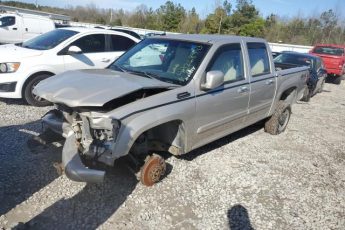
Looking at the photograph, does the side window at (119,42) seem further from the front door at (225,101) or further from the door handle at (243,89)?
the door handle at (243,89)

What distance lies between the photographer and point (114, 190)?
4312 mm

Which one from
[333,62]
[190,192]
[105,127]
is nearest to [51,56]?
[105,127]

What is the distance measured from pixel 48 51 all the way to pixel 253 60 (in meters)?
4.40

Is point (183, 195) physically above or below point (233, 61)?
below

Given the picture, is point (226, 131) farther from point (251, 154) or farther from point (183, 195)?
point (183, 195)

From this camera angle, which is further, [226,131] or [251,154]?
[251,154]

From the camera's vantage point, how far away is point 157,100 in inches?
160

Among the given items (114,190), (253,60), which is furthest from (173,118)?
(253,60)

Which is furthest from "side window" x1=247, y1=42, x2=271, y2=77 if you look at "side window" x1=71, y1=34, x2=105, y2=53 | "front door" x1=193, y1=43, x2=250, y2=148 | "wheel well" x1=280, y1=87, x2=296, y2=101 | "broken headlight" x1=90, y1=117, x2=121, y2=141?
"side window" x1=71, y1=34, x2=105, y2=53

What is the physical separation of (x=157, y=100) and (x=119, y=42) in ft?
16.8

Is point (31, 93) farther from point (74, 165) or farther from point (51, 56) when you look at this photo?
point (74, 165)

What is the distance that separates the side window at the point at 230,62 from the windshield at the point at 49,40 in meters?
4.27

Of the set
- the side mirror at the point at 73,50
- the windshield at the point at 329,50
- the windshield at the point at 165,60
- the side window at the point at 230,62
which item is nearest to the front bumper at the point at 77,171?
the windshield at the point at 165,60

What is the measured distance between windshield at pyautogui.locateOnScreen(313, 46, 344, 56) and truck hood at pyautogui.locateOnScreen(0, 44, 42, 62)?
15.7 m
